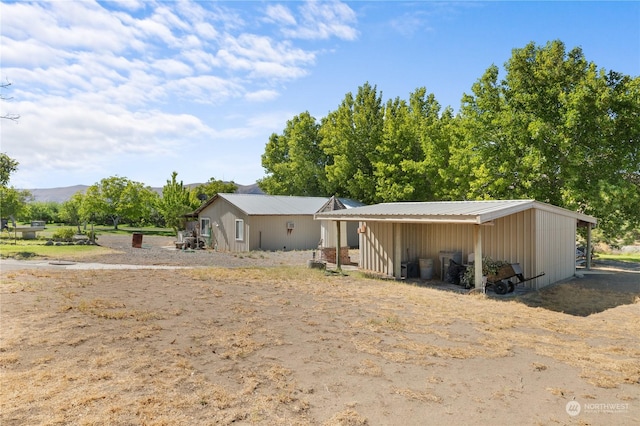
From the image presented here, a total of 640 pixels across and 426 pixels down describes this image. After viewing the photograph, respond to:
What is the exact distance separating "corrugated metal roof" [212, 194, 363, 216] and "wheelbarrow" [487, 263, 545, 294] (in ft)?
50.0

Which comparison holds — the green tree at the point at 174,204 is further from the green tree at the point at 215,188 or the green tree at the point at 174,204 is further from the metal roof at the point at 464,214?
the metal roof at the point at 464,214

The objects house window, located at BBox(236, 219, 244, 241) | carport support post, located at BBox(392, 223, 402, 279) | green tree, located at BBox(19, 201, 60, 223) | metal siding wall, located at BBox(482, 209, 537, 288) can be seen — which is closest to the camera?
metal siding wall, located at BBox(482, 209, 537, 288)

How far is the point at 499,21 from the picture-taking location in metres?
13.6

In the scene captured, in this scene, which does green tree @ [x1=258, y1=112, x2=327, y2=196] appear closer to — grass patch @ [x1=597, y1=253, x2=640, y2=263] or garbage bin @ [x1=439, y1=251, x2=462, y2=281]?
grass patch @ [x1=597, y1=253, x2=640, y2=263]

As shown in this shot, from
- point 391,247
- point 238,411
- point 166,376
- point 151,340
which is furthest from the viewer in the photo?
point 391,247

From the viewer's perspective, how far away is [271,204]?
Answer: 26.8 m

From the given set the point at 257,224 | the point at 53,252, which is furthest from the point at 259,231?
the point at 53,252

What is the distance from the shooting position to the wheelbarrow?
1188 centimetres

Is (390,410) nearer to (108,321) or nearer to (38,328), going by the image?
(108,321)

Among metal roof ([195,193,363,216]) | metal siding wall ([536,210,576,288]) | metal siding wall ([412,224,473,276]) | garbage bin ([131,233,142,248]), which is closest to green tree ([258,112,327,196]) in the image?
metal roof ([195,193,363,216])

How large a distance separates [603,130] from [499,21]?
897 cm

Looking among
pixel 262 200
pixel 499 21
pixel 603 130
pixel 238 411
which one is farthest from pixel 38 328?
pixel 603 130

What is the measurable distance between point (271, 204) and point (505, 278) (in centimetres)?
1745

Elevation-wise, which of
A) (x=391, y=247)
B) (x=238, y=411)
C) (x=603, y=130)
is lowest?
(x=238, y=411)
